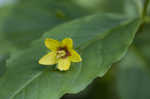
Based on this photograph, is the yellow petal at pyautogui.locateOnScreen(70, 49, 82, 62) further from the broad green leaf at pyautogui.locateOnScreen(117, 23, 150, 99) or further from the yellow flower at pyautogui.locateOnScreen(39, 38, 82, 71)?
the broad green leaf at pyautogui.locateOnScreen(117, 23, 150, 99)

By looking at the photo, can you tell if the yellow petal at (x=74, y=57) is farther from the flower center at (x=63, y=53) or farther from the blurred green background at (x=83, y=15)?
the blurred green background at (x=83, y=15)

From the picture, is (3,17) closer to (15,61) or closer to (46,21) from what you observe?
(46,21)

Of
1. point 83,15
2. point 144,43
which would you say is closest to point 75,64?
point 83,15

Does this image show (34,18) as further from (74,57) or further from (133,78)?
(74,57)

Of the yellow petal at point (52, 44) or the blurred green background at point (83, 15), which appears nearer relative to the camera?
the yellow petal at point (52, 44)

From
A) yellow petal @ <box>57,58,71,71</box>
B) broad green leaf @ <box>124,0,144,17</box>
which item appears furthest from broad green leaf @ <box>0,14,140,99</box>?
broad green leaf @ <box>124,0,144,17</box>

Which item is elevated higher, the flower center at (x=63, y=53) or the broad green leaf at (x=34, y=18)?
the flower center at (x=63, y=53)

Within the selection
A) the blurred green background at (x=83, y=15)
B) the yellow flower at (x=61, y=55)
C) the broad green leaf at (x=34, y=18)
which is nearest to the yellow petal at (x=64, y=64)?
the yellow flower at (x=61, y=55)
